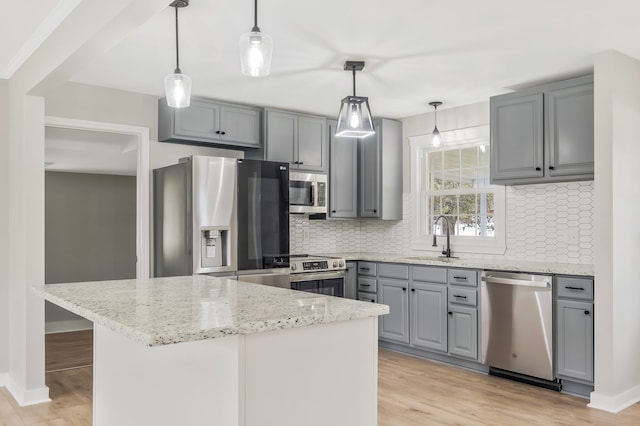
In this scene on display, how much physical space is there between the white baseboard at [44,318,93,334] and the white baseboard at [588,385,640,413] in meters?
5.54

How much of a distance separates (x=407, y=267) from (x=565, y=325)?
149 cm

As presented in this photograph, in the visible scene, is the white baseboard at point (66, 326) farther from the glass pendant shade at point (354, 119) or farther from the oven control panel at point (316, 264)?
the glass pendant shade at point (354, 119)

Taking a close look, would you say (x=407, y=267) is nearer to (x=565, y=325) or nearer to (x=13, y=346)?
(x=565, y=325)

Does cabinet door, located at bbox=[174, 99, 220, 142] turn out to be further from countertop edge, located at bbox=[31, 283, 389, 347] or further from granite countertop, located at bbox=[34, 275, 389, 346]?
countertop edge, located at bbox=[31, 283, 389, 347]

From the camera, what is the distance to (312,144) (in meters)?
5.45

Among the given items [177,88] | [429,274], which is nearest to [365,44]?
[177,88]

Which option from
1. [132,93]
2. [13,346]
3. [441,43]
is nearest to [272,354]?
[441,43]

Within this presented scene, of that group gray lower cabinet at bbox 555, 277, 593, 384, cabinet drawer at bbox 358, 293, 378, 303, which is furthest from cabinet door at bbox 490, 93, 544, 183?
cabinet drawer at bbox 358, 293, 378, 303

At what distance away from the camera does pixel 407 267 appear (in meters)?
4.95

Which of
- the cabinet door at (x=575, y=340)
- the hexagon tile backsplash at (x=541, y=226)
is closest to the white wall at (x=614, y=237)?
the cabinet door at (x=575, y=340)

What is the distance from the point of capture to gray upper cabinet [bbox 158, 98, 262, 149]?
4.59 m

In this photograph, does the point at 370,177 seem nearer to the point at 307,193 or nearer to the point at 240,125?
the point at 307,193

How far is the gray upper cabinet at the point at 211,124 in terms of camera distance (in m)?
4.59

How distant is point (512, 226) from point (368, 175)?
160cm
